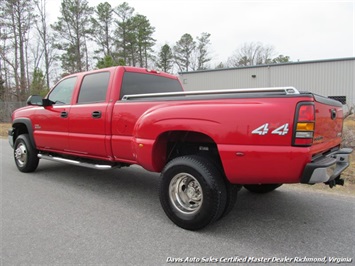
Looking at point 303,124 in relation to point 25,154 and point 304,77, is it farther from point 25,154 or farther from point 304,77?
point 304,77

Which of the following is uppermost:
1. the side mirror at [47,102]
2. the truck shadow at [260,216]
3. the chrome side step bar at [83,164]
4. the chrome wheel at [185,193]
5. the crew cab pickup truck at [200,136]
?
the side mirror at [47,102]

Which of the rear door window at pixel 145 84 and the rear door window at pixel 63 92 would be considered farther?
the rear door window at pixel 63 92

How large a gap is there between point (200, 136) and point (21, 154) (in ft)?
14.8

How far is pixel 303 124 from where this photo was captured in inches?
99.9

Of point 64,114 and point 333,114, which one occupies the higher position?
point 64,114

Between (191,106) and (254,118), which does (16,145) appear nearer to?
(191,106)

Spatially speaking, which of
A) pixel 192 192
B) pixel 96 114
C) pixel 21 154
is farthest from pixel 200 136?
pixel 21 154

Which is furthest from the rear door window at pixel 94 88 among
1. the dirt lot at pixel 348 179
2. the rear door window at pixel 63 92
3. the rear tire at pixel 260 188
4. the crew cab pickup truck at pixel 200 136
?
the dirt lot at pixel 348 179

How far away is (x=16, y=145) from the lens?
6168mm

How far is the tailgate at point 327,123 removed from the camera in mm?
2793

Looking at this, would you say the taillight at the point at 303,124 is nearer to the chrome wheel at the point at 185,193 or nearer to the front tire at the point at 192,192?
the front tire at the point at 192,192

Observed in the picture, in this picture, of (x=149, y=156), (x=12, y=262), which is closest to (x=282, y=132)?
(x=149, y=156)

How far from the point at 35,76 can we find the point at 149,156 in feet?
100

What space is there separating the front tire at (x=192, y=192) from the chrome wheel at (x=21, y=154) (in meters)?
4.00
